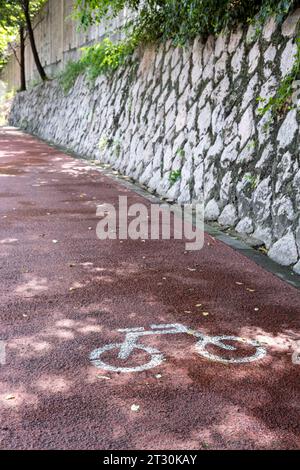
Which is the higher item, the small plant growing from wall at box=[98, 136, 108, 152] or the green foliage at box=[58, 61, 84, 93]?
the green foliage at box=[58, 61, 84, 93]

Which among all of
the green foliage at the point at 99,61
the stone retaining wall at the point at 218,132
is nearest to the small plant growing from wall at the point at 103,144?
the stone retaining wall at the point at 218,132

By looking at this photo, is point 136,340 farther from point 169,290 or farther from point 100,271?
point 100,271

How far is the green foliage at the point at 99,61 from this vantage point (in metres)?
12.9

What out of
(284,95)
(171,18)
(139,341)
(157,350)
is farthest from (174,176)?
(157,350)

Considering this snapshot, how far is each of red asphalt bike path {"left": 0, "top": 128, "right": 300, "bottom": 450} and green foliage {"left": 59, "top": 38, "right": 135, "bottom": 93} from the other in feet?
24.4

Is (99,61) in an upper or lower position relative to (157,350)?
upper

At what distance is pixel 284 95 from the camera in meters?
6.09

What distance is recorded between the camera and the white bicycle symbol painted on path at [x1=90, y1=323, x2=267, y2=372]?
3254mm

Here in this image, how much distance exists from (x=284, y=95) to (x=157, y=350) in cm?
380

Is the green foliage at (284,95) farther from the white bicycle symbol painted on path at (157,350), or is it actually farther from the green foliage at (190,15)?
the white bicycle symbol painted on path at (157,350)

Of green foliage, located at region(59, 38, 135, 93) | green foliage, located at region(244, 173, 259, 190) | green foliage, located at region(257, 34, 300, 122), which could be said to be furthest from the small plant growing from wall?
green foliage, located at region(257, 34, 300, 122)

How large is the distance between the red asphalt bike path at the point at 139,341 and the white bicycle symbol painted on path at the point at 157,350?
43mm

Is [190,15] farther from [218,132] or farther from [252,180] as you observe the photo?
[252,180]

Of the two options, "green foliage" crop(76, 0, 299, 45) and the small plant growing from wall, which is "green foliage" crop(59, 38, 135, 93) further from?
the small plant growing from wall
